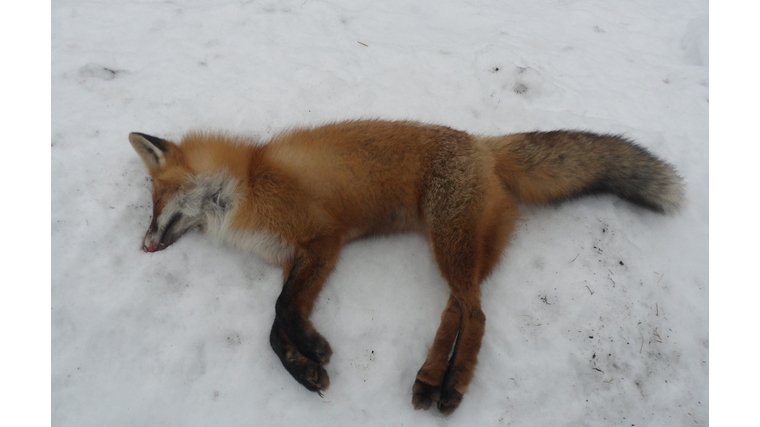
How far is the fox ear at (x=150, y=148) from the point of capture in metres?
3.09

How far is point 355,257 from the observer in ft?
10.5

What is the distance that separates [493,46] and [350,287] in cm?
353

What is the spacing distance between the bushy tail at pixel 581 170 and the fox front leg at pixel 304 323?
1507mm

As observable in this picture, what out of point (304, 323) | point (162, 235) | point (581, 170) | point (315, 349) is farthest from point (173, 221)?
point (581, 170)

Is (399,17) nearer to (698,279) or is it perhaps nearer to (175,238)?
(175,238)

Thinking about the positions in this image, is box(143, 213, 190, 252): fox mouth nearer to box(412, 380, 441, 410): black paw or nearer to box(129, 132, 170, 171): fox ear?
box(129, 132, 170, 171): fox ear

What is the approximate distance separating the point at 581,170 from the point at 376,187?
1582 mm

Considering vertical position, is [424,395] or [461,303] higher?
[461,303]

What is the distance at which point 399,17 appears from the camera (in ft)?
17.4

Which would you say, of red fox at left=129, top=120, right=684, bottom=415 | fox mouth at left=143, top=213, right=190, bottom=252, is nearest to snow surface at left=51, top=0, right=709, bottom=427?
fox mouth at left=143, top=213, right=190, bottom=252

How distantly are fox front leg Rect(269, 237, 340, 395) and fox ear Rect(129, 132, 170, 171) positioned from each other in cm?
135

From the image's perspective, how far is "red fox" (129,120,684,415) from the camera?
113 inches

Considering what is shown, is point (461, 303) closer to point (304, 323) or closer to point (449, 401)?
point (449, 401)

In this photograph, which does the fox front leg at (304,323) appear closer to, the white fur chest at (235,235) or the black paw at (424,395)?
the white fur chest at (235,235)
